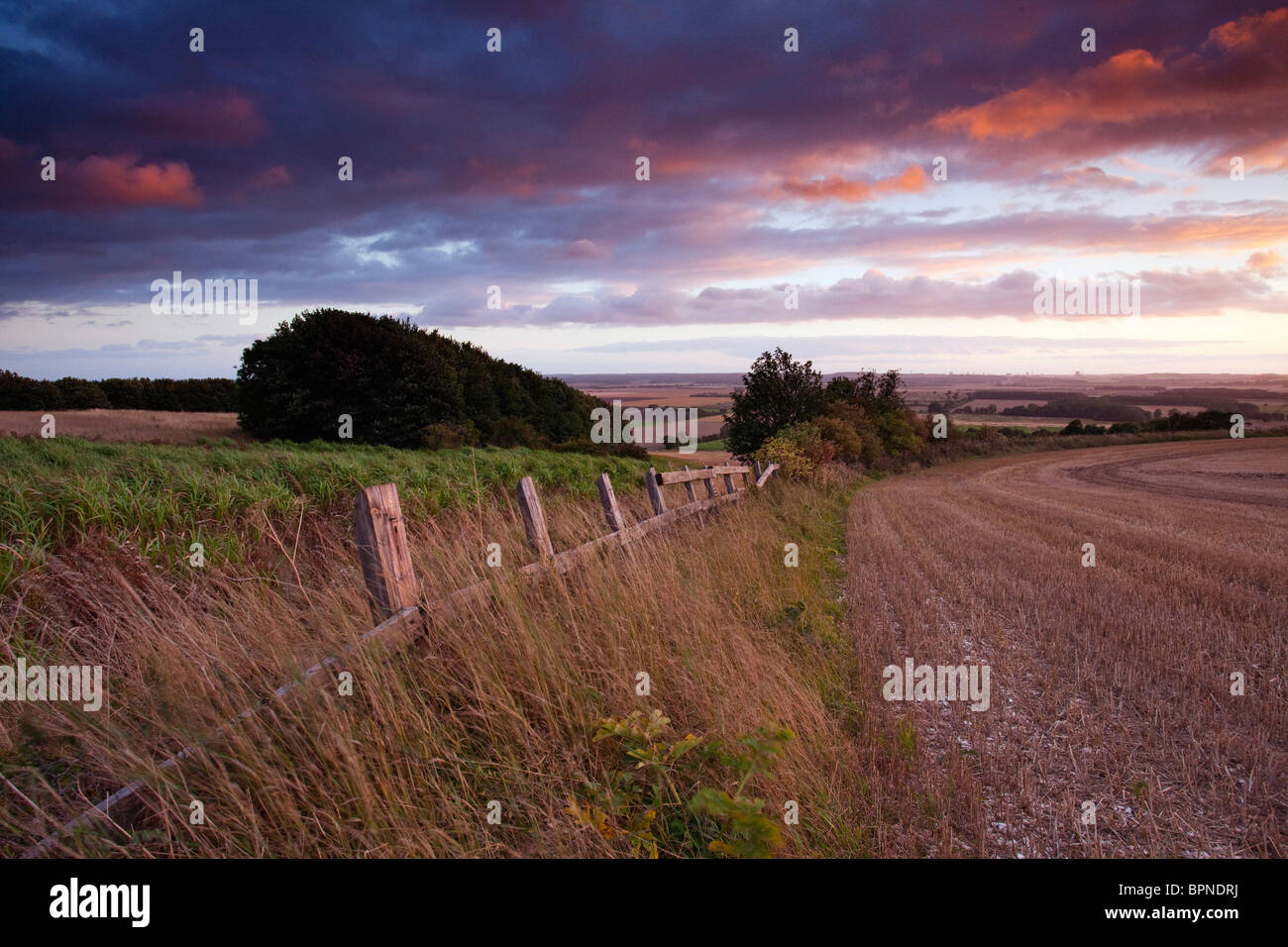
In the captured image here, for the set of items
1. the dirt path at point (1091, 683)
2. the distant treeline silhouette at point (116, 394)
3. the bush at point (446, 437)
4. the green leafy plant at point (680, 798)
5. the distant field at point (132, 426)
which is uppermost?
the distant treeline silhouette at point (116, 394)

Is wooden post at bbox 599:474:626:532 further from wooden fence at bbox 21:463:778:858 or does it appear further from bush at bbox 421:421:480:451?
bush at bbox 421:421:480:451

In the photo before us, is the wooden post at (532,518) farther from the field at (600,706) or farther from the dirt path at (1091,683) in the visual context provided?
the dirt path at (1091,683)

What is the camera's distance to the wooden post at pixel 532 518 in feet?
18.3

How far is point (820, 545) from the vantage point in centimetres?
1151

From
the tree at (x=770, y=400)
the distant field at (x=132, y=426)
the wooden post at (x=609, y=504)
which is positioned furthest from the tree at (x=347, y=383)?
the wooden post at (x=609, y=504)

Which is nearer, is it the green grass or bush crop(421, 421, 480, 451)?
the green grass

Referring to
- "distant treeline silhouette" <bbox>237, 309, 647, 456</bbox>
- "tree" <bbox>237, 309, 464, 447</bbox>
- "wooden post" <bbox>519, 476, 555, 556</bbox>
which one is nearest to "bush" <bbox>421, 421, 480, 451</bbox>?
"distant treeline silhouette" <bbox>237, 309, 647, 456</bbox>

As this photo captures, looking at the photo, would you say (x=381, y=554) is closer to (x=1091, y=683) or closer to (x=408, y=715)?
(x=408, y=715)

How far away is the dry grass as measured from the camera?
2.63 metres

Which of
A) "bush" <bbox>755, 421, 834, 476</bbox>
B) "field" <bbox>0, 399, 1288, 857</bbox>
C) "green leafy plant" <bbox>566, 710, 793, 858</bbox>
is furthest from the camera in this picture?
"bush" <bbox>755, 421, 834, 476</bbox>

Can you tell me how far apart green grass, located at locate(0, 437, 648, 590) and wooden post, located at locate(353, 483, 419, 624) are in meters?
2.96

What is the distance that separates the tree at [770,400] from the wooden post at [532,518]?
114 ft

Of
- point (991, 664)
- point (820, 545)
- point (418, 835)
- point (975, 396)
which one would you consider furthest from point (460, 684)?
point (975, 396)

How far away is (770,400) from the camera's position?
132 feet
